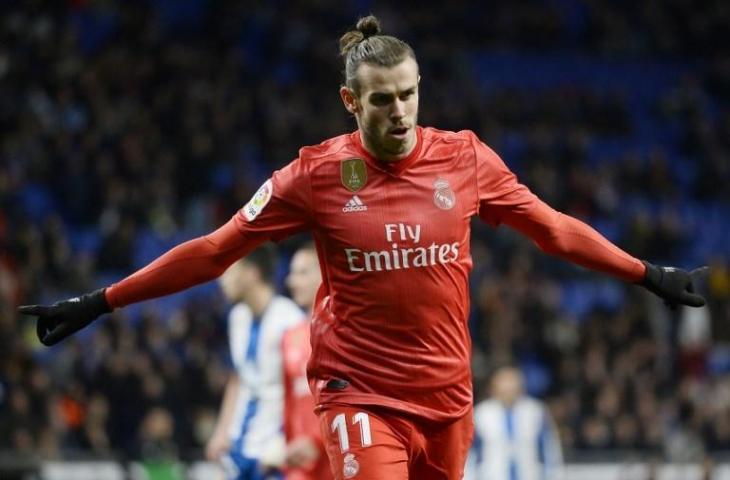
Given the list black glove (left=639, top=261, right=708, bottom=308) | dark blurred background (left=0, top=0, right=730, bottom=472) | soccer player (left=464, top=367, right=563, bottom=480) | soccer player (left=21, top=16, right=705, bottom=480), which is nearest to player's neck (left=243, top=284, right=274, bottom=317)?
soccer player (left=21, top=16, right=705, bottom=480)

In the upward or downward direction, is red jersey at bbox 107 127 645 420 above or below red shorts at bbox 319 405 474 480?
above

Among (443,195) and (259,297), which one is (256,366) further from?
(443,195)

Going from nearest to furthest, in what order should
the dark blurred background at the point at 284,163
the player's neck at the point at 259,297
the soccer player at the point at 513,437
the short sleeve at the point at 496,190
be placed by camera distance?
the short sleeve at the point at 496,190
the player's neck at the point at 259,297
the soccer player at the point at 513,437
the dark blurred background at the point at 284,163

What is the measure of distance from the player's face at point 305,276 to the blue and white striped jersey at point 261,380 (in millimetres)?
201

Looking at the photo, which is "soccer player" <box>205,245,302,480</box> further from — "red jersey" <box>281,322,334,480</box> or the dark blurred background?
the dark blurred background

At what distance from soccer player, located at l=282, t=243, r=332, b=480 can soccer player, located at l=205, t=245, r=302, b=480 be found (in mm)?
261

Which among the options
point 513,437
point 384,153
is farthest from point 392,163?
point 513,437

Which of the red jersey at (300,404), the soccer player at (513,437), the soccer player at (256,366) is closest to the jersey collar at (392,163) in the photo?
the red jersey at (300,404)

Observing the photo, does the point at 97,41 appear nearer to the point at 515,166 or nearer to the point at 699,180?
the point at 515,166

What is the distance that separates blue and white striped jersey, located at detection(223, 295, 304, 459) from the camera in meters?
7.79

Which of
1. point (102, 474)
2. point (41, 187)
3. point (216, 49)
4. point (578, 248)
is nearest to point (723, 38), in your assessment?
point (216, 49)

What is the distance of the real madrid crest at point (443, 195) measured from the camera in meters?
4.93

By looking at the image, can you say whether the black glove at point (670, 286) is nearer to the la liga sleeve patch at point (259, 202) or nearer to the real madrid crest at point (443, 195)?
the real madrid crest at point (443, 195)

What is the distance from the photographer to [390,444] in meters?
4.85
